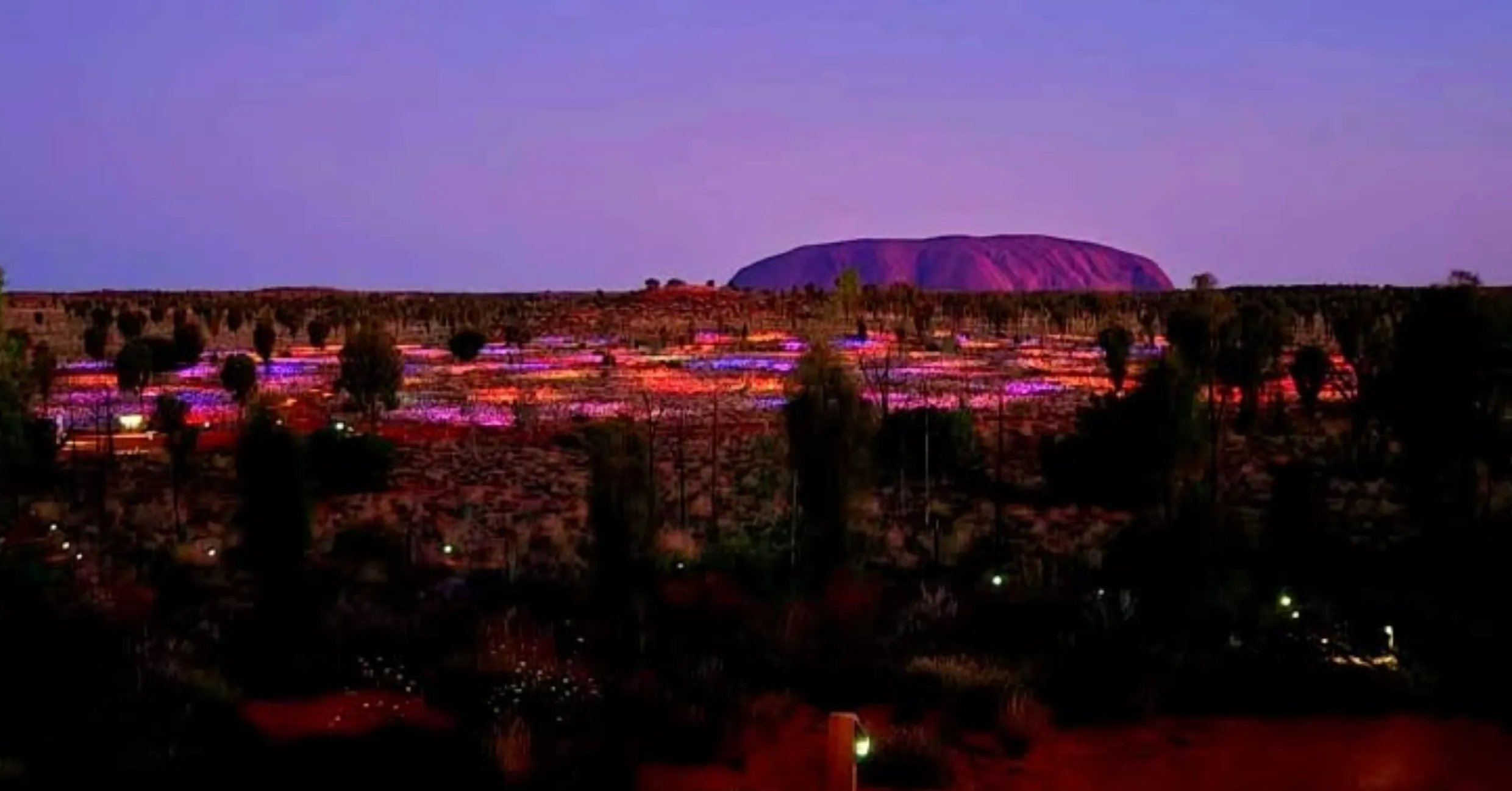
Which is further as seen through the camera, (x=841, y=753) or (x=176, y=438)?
(x=176, y=438)

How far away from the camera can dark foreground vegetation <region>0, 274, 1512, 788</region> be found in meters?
11.3

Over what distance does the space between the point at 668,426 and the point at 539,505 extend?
42.3ft

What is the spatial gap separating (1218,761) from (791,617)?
4361mm

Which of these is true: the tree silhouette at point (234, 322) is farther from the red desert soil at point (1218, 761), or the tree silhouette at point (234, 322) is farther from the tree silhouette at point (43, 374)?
the red desert soil at point (1218, 761)

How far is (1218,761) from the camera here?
1141 centimetres

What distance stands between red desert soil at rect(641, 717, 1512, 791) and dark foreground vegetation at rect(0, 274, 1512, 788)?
0.32 m

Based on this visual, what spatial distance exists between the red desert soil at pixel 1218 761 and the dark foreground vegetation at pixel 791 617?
32 centimetres

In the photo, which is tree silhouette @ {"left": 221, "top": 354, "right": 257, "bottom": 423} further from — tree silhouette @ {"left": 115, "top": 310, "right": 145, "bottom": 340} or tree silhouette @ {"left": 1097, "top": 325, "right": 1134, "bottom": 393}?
tree silhouette @ {"left": 115, "top": 310, "right": 145, "bottom": 340}

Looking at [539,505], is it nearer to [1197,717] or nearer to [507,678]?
[507,678]

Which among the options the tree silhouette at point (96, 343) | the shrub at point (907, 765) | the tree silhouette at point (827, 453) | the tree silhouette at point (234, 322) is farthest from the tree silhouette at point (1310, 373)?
the tree silhouette at point (234, 322)

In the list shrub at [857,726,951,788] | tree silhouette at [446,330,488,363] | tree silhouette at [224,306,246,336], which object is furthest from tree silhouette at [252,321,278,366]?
shrub at [857,726,951,788]

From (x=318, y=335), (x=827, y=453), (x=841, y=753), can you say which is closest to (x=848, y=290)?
(x=318, y=335)

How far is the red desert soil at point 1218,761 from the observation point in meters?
10.7

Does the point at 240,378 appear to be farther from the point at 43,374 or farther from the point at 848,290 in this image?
the point at 848,290
